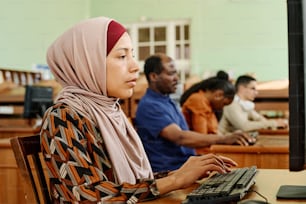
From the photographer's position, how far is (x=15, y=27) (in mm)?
6488

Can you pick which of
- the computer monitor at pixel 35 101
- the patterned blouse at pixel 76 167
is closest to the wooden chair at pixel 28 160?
the patterned blouse at pixel 76 167

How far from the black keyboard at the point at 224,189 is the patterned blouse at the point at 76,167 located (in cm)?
11

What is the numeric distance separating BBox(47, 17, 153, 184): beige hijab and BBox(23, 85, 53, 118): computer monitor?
7.58 feet

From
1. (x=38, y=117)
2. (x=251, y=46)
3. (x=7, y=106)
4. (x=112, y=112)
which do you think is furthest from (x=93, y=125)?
(x=251, y=46)

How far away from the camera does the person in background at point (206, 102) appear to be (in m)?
2.72

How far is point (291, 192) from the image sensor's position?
101cm

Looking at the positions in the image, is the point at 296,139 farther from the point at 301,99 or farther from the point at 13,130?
the point at 13,130

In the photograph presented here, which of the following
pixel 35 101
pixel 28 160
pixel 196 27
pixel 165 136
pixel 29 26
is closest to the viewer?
pixel 28 160

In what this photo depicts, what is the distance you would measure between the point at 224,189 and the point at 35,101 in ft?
8.79

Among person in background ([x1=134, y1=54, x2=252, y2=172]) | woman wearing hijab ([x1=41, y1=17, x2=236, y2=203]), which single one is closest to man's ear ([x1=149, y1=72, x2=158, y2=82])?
person in background ([x1=134, y1=54, x2=252, y2=172])

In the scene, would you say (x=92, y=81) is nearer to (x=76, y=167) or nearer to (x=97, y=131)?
(x=97, y=131)

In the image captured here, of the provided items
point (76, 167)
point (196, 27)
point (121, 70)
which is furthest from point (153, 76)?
point (196, 27)

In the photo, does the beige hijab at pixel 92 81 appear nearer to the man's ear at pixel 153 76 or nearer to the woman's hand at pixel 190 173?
the woman's hand at pixel 190 173

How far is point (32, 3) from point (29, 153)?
6.18 meters
